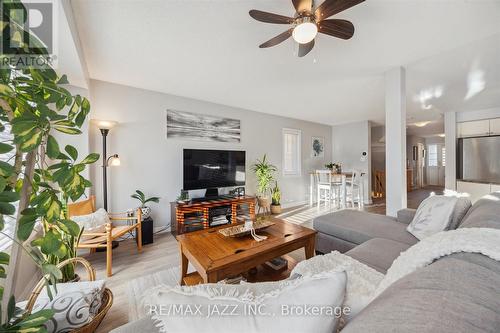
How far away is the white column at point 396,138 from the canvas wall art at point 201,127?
258 cm

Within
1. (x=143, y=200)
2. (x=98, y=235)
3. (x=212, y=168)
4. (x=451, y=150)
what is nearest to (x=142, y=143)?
(x=143, y=200)

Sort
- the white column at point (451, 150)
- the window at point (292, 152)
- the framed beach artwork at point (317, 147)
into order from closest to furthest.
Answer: the white column at point (451, 150) → the window at point (292, 152) → the framed beach artwork at point (317, 147)

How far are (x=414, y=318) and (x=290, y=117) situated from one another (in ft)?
15.9

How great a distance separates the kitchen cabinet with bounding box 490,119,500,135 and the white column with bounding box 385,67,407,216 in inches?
139

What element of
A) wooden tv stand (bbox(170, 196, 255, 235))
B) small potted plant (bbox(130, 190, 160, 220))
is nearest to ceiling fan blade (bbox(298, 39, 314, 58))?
→ wooden tv stand (bbox(170, 196, 255, 235))

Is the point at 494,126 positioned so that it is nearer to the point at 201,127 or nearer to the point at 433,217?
the point at 433,217

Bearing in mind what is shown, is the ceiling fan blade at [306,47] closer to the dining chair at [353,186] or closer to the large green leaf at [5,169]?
the large green leaf at [5,169]

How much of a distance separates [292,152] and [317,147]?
100cm

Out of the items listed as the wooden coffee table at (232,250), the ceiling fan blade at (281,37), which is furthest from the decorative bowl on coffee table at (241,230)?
the ceiling fan blade at (281,37)

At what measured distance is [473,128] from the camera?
169 inches

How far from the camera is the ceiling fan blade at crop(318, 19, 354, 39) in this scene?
1.45 metres

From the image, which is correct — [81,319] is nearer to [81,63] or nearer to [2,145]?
[2,145]

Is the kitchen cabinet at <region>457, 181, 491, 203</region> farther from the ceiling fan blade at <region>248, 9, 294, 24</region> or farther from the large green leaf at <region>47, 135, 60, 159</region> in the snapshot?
the large green leaf at <region>47, 135, 60, 159</region>

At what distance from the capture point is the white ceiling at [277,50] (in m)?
1.53
